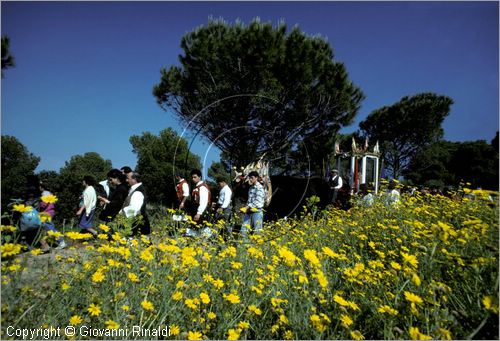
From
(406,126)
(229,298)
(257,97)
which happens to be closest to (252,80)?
(257,97)

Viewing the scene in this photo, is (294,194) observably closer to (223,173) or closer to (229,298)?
(229,298)

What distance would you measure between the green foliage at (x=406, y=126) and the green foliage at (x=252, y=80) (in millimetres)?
14685

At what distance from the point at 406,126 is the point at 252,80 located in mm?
19278

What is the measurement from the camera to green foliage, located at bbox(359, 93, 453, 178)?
2414 centimetres

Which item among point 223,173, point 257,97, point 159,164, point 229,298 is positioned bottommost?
point 229,298

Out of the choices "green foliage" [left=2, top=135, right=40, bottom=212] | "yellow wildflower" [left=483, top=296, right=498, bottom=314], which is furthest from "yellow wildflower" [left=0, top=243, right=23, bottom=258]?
"green foliage" [left=2, top=135, right=40, bottom=212]

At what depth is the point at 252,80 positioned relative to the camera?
12.1 meters

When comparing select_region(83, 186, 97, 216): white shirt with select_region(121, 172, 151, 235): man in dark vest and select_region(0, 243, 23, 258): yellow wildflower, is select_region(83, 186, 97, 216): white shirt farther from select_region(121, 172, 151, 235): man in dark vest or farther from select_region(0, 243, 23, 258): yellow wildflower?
select_region(0, 243, 23, 258): yellow wildflower

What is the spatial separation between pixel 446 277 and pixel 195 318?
1.78 m

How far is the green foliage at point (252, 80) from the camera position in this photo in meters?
11.6

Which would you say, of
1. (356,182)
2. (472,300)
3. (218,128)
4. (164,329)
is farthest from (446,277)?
(356,182)

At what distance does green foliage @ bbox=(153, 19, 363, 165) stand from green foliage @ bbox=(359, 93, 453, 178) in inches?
578

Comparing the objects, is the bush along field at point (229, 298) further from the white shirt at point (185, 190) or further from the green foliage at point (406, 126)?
the green foliage at point (406, 126)

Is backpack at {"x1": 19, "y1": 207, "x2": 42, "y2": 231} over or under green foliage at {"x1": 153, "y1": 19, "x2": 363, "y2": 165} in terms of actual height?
under
